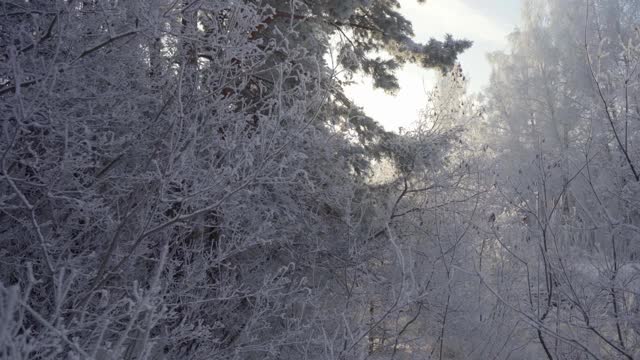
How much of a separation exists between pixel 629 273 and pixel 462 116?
14.1 feet

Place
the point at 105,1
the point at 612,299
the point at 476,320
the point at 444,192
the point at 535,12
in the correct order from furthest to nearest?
1. the point at 535,12
2. the point at 444,192
3. the point at 476,320
4. the point at 612,299
5. the point at 105,1

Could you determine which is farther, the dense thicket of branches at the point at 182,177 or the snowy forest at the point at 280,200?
the snowy forest at the point at 280,200

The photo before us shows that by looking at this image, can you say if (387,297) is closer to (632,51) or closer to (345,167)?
(345,167)

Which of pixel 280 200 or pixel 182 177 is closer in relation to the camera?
pixel 182 177

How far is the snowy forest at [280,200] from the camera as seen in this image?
327cm

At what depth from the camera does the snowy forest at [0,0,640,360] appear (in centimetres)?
327

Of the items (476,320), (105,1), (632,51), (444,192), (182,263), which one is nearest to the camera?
(105,1)

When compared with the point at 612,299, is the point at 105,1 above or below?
above

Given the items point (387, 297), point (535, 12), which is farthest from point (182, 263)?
point (535, 12)

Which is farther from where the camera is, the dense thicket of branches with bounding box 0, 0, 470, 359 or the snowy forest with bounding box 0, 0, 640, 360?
the snowy forest with bounding box 0, 0, 640, 360

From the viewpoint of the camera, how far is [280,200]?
6.42m

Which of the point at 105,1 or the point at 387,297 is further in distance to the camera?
the point at 387,297

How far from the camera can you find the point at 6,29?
373cm

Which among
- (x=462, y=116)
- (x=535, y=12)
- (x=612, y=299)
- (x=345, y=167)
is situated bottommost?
(x=612, y=299)
